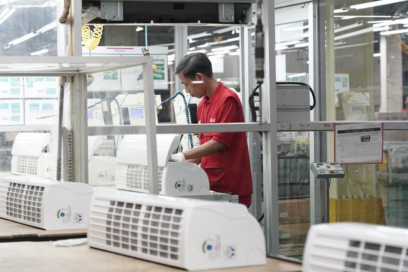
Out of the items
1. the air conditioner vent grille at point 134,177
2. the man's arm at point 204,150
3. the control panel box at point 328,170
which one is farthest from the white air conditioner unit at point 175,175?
the control panel box at point 328,170

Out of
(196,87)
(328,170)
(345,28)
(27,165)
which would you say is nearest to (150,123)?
(27,165)

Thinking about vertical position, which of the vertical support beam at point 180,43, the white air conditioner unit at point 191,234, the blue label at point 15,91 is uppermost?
the vertical support beam at point 180,43

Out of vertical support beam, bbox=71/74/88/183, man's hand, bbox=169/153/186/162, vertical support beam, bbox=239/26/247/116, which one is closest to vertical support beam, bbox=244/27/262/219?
vertical support beam, bbox=239/26/247/116

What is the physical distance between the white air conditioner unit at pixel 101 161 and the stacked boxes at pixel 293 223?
2.07 metres

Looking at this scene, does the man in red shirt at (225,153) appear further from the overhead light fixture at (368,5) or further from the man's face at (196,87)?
the overhead light fixture at (368,5)

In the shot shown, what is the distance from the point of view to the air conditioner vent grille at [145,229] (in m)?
1.83

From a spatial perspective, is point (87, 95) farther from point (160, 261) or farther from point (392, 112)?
point (392, 112)

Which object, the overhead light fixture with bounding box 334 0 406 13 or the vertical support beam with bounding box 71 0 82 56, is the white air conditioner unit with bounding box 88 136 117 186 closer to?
the vertical support beam with bounding box 71 0 82 56

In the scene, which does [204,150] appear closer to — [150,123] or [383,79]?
[150,123]

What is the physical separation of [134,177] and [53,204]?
43 cm

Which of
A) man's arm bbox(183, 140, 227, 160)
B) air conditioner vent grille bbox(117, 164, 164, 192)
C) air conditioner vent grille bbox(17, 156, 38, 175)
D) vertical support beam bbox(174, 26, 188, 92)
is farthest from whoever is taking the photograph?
vertical support beam bbox(174, 26, 188, 92)

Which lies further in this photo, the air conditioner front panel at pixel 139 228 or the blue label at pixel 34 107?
the blue label at pixel 34 107

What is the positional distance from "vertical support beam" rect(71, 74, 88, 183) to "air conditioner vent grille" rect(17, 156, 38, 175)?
185mm

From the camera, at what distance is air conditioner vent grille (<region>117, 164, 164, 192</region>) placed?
2.68 metres
